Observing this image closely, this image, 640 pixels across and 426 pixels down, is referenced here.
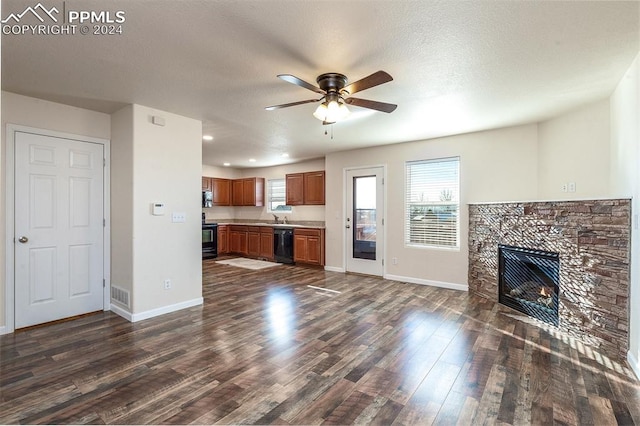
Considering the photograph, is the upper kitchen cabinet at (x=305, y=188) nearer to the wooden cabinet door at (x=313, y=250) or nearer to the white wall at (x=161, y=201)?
the wooden cabinet door at (x=313, y=250)

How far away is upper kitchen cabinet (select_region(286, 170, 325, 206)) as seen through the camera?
7.16 metres

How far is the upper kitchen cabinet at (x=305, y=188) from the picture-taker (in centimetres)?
716

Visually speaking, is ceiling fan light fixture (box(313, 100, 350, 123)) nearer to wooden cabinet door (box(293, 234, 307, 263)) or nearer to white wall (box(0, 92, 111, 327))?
white wall (box(0, 92, 111, 327))

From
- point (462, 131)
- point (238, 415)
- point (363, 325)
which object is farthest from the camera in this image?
point (462, 131)

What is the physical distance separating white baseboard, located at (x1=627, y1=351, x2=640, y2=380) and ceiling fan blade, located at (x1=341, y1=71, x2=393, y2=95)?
2892 millimetres

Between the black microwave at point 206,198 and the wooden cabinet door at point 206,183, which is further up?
the wooden cabinet door at point 206,183

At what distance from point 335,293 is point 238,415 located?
9.44 feet

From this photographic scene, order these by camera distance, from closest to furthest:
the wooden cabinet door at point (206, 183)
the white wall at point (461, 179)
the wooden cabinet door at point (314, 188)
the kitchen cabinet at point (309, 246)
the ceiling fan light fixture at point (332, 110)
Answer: the ceiling fan light fixture at point (332, 110), the white wall at point (461, 179), the kitchen cabinet at point (309, 246), the wooden cabinet door at point (314, 188), the wooden cabinet door at point (206, 183)

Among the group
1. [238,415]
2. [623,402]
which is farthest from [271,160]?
[623,402]

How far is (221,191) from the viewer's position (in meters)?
8.70

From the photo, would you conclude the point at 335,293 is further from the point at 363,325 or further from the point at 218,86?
the point at 218,86

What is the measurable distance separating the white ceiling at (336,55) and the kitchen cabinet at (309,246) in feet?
10.6

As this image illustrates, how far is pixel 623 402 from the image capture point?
84.7 inches

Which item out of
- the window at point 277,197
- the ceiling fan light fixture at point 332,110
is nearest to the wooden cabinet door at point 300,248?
the window at point 277,197
